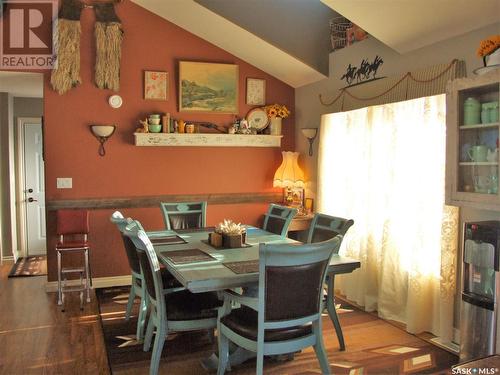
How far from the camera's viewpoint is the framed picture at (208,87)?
16.4ft

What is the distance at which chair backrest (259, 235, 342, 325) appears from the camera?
7.27ft

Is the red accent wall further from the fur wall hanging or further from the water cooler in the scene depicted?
the water cooler

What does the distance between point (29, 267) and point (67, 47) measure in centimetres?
295

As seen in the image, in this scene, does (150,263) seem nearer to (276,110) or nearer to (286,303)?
(286,303)

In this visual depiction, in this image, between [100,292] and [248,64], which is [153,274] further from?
[248,64]

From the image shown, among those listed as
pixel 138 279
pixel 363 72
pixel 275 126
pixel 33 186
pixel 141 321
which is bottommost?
pixel 141 321

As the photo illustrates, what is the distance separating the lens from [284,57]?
4.81 m

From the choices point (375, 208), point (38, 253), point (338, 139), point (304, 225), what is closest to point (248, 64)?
point (338, 139)

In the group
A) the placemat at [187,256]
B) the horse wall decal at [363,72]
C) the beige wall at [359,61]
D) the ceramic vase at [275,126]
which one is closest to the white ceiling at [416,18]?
the beige wall at [359,61]

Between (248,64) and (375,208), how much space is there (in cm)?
242

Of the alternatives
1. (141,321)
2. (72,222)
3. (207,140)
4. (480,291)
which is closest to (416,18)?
(480,291)

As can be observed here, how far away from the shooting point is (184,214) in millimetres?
4391

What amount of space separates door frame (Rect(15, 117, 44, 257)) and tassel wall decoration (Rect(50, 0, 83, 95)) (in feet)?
7.22

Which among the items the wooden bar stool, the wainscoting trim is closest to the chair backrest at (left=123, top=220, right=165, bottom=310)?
the wooden bar stool
